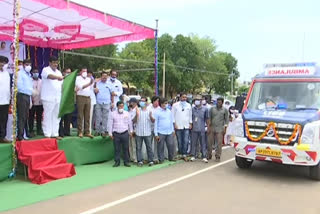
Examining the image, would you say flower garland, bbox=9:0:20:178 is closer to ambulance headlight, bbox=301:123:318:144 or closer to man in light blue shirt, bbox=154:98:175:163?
man in light blue shirt, bbox=154:98:175:163

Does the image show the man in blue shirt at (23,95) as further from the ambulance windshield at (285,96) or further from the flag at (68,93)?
the ambulance windshield at (285,96)

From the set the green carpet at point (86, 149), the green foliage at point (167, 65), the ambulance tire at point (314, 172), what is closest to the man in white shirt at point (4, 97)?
the green carpet at point (86, 149)

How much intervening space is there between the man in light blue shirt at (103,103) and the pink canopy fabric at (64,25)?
1519 mm

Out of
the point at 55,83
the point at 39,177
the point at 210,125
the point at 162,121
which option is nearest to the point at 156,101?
the point at 162,121

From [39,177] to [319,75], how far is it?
652cm

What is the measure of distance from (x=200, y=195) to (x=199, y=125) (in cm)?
368

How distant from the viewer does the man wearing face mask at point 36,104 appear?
8.89 meters

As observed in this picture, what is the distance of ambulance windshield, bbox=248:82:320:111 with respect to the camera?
314 inches

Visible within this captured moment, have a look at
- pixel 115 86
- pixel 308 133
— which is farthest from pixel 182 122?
pixel 308 133

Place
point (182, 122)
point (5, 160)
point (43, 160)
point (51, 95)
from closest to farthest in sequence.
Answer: point (5, 160) → point (43, 160) → point (51, 95) → point (182, 122)

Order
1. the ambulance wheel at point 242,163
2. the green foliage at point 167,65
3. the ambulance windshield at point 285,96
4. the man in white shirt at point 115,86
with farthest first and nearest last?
1. the green foliage at point 167,65
2. the man in white shirt at point 115,86
3. the ambulance wheel at point 242,163
4. the ambulance windshield at point 285,96

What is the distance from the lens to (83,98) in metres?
9.12

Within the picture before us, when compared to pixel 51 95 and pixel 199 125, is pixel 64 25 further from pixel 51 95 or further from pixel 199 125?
pixel 199 125

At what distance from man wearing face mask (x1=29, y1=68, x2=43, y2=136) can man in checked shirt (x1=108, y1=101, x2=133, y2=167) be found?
71.4 inches
